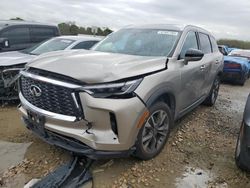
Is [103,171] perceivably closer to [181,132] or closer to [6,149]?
[6,149]

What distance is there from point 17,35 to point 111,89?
6178 mm

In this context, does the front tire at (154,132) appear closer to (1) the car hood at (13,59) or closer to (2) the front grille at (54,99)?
(2) the front grille at (54,99)

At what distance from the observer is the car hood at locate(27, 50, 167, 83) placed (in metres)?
3.12

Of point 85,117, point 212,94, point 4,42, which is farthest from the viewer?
point 4,42

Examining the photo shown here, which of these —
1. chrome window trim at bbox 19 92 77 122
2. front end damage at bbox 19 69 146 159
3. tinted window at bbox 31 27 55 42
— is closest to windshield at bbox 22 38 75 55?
tinted window at bbox 31 27 55 42

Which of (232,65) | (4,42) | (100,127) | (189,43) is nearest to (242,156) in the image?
(100,127)

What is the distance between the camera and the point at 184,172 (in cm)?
374

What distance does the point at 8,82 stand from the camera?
5852 millimetres

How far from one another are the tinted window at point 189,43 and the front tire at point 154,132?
3.23ft

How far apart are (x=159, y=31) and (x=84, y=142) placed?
2.39m

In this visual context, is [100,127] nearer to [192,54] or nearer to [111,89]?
[111,89]

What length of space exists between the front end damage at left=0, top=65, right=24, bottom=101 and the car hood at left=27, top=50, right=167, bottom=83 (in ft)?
7.84

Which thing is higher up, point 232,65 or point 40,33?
point 40,33

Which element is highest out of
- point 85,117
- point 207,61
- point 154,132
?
point 207,61
